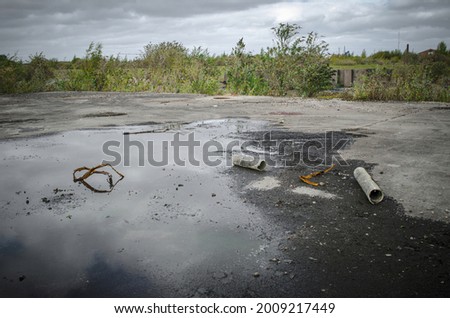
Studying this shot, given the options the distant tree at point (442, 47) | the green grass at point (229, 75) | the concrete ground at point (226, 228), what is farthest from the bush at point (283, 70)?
the distant tree at point (442, 47)

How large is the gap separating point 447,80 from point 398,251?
12.9m

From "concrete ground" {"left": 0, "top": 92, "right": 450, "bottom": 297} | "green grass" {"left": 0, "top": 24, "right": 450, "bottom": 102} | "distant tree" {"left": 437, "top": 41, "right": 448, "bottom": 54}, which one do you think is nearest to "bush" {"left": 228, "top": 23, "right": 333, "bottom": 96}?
"green grass" {"left": 0, "top": 24, "right": 450, "bottom": 102}

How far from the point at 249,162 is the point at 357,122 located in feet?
12.8

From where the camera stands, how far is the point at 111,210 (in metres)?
2.88

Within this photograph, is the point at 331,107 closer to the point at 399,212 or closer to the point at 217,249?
the point at 399,212

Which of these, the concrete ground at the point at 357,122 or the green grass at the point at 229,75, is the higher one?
the green grass at the point at 229,75

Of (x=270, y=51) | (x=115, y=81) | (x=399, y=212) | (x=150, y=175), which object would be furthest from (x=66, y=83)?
(x=399, y=212)

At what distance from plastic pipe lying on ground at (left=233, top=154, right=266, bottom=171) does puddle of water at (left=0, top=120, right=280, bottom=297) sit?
0.70ft

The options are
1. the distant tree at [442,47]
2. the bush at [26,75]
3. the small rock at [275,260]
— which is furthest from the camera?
the distant tree at [442,47]

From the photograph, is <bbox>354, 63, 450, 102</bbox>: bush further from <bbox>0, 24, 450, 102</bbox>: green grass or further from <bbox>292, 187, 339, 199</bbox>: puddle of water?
<bbox>292, 187, 339, 199</bbox>: puddle of water

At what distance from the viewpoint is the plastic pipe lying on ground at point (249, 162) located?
3.85 meters

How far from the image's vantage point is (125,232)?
2.48 metres

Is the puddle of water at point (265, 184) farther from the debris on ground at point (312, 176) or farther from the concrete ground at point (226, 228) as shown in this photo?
the debris on ground at point (312, 176)

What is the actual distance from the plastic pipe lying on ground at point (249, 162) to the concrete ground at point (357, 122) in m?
1.26
